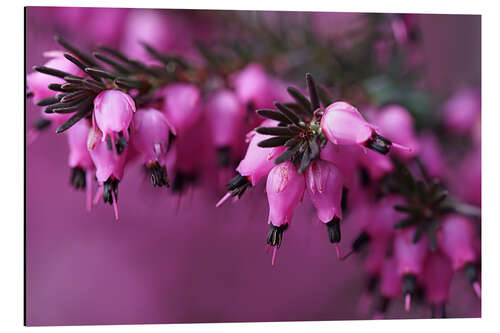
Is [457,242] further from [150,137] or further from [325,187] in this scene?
[150,137]

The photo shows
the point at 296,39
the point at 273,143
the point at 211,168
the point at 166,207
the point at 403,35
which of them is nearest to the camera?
the point at 273,143

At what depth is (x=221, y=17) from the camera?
63.2 inches

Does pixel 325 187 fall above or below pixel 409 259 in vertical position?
above

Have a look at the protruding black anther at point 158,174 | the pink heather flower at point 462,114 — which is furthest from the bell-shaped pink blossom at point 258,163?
the pink heather flower at point 462,114

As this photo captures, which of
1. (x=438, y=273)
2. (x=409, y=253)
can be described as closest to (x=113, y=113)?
(x=409, y=253)

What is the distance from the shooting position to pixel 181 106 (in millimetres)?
1043

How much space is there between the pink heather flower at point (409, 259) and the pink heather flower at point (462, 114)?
0.62m

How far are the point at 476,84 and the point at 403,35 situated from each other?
57 cm

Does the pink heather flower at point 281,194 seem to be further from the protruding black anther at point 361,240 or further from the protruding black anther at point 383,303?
the protruding black anther at point 383,303

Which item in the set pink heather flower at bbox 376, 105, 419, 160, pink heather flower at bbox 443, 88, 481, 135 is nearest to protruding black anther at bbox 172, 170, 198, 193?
pink heather flower at bbox 376, 105, 419, 160

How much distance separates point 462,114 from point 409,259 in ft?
2.26

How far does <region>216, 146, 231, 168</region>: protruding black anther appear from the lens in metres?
1.10
